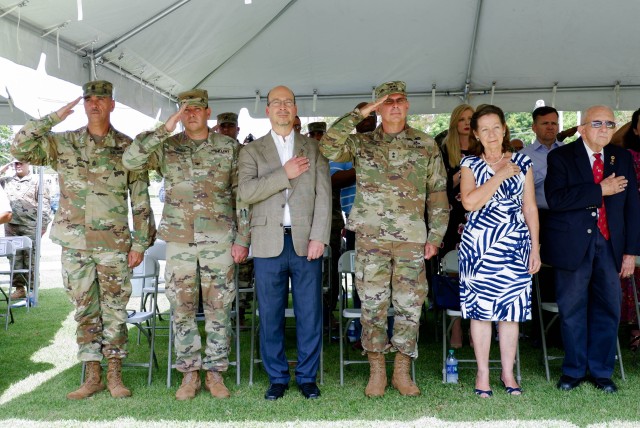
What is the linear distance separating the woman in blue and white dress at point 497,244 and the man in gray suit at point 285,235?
0.98 metres

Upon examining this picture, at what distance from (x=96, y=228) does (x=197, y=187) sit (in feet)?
2.41

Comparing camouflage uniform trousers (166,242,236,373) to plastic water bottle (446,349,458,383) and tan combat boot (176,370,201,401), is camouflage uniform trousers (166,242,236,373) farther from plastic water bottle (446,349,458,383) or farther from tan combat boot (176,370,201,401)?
plastic water bottle (446,349,458,383)

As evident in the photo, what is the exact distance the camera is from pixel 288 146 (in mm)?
4539

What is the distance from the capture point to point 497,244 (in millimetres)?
4258

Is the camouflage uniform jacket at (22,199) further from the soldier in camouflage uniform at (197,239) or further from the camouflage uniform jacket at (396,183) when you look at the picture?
the camouflage uniform jacket at (396,183)

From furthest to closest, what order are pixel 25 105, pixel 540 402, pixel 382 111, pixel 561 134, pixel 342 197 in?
pixel 561 134, pixel 342 197, pixel 25 105, pixel 382 111, pixel 540 402

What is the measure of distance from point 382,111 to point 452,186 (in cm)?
136

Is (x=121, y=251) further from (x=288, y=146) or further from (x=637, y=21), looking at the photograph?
(x=637, y=21)

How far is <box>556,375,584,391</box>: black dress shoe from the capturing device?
4434 millimetres

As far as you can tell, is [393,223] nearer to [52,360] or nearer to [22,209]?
[52,360]

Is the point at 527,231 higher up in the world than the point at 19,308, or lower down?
higher up

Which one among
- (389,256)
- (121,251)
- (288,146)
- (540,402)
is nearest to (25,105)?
(121,251)

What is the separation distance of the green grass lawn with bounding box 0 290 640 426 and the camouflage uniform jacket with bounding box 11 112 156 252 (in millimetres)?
1061

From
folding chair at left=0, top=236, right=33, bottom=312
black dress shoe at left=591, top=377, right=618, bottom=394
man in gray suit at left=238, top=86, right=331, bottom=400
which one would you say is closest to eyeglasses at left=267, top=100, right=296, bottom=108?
man in gray suit at left=238, top=86, right=331, bottom=400
